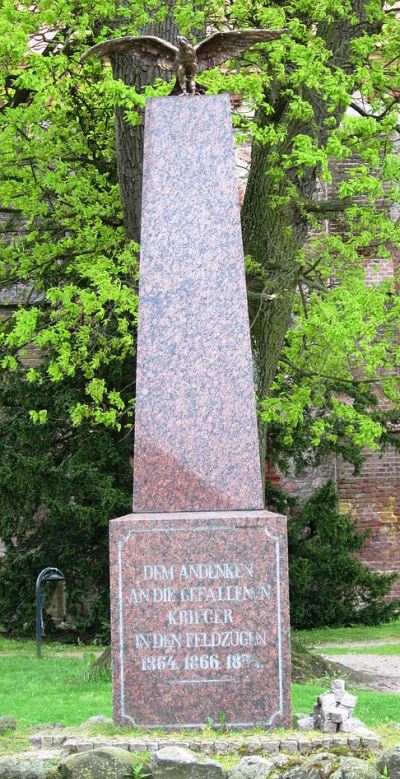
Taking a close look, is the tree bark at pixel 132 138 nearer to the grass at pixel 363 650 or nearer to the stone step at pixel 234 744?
the grass at pixel 363 650

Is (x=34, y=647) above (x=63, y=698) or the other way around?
the other way around

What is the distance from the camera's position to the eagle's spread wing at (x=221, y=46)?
745 cm

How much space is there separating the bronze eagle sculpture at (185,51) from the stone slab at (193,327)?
0.22 m

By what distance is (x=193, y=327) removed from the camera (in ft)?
22.3

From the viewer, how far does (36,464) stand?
15.5 meters

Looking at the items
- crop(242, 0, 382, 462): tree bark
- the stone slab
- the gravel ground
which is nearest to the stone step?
the stone slab

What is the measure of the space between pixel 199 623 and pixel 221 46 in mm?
3527

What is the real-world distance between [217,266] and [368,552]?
12.6m

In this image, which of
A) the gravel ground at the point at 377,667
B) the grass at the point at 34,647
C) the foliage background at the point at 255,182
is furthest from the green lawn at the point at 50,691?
the gravel ground at the point at 377,667

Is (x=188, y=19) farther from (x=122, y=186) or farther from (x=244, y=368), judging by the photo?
(x=244, y=368)

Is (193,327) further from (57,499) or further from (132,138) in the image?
(57,499)

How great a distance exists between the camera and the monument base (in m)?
6.23

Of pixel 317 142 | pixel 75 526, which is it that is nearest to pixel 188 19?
pixel 317 142

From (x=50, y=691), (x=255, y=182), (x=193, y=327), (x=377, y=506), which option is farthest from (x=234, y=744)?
(x=377, y=506)
